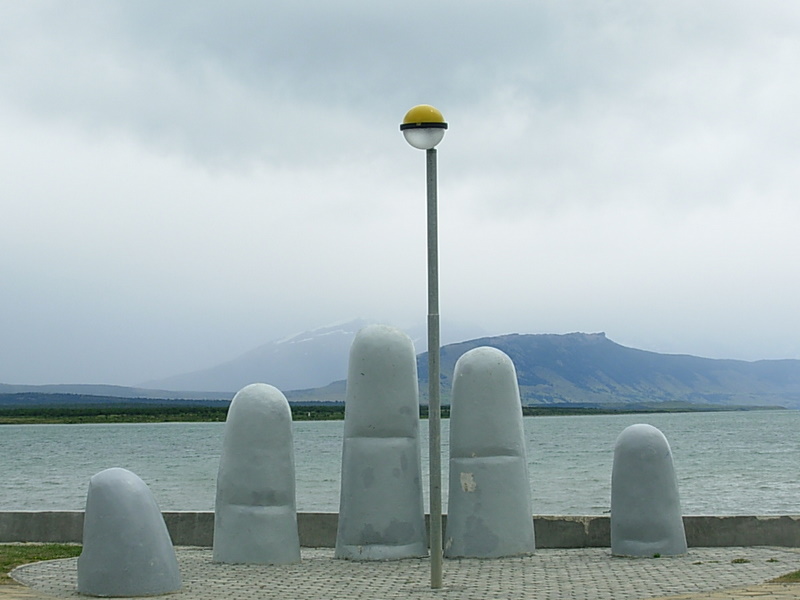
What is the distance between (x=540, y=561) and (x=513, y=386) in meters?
2.17

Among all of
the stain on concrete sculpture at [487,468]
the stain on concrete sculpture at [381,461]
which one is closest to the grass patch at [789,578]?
the stain on concrete sculpture at [487,468]

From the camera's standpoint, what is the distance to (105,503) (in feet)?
36.3

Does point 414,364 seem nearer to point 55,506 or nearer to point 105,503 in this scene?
point 105,503

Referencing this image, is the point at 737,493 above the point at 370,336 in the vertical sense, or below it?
below

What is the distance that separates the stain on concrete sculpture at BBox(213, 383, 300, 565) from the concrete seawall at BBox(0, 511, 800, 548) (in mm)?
2102

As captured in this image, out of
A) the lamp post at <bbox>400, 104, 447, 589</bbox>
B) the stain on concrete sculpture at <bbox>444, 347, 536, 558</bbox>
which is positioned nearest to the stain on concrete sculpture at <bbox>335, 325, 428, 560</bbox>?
the stain on concrete sculpture at <bbox>444, 347, 536, 558</bbox>

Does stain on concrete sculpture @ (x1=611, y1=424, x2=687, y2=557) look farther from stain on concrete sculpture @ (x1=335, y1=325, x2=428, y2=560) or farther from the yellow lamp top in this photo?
the yellow lamp top

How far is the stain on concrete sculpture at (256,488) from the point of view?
1316 centimetres

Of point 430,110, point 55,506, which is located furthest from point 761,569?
point 55,506

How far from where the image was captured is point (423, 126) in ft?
36.5

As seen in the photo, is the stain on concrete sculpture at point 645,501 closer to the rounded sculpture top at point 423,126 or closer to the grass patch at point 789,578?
the grass patch at point 789,578

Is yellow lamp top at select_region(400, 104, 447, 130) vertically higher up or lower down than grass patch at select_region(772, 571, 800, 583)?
higher up

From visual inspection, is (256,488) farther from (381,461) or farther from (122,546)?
(122,546)

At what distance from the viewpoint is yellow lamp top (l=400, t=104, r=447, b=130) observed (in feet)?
36.4
